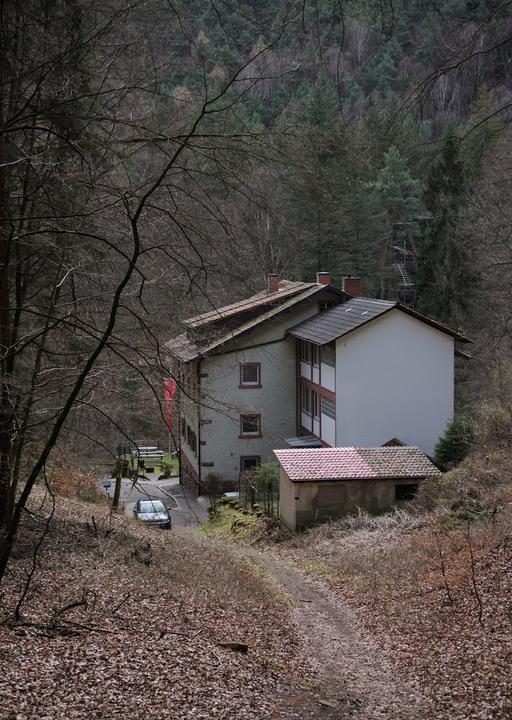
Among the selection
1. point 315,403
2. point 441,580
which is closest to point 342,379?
point 315,403

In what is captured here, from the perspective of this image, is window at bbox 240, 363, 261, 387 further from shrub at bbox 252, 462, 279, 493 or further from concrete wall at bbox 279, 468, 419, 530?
concrete wall at bbox 279, 468, 419, 530

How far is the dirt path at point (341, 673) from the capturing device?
841cm

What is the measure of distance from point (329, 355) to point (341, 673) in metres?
21.3

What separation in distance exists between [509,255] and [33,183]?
1527 cm

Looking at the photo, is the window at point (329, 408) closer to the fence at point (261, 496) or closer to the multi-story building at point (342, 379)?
the multi-story building at point (342, 379)

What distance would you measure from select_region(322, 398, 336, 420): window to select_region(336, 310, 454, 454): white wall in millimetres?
438

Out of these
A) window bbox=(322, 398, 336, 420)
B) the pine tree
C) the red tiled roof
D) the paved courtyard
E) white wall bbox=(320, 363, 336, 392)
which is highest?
the pine tree

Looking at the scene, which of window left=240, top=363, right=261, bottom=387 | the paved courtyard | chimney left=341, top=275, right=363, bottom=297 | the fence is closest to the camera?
the fence

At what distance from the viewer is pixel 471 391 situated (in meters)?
37.0

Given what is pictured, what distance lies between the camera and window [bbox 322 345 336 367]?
30359 millimetres

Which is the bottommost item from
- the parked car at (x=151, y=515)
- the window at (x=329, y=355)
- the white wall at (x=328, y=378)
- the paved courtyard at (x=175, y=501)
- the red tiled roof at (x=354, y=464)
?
the paved courtyard at (x=175, y=501)

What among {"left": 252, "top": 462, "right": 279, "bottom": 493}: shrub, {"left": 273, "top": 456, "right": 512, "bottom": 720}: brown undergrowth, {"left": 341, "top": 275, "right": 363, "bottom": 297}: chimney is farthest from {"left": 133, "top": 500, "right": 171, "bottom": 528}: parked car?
{"left": 341, "top": 275, "right": 363, "bottom": 297}: chimney

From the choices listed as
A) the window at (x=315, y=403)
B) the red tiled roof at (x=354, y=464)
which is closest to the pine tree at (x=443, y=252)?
the window at (x=315, y=403)

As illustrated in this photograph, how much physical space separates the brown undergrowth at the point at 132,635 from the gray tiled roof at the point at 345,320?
15.1 metres
